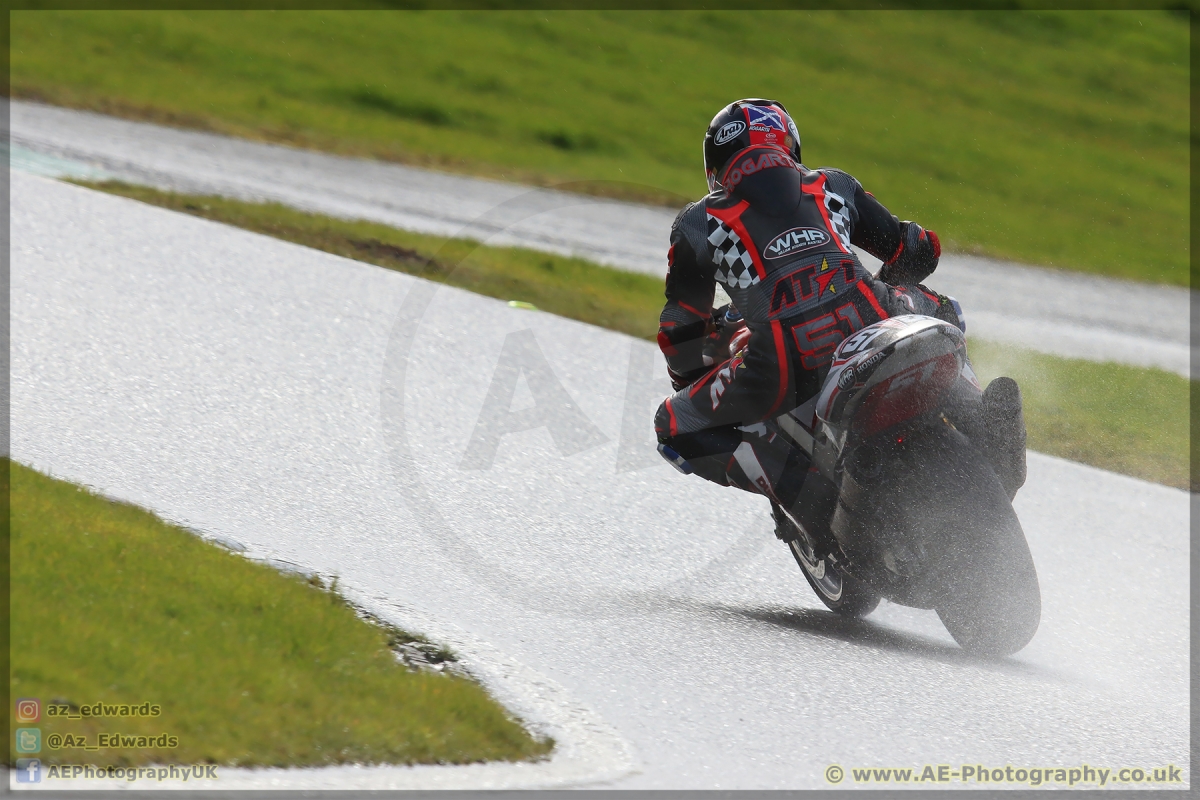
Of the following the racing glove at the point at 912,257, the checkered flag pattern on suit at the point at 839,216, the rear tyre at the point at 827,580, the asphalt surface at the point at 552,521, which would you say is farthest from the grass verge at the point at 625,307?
the checkered flag pattern on suit at the point at 839,216

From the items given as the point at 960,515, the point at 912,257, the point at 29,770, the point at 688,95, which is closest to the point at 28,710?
the point at 29,770

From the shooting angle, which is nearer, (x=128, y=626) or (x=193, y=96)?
(x=128, y=626)

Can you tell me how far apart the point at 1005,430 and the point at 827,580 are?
1.04m

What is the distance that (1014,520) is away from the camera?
4211 millimetres

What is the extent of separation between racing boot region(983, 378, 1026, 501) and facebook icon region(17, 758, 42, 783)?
2.87 metres

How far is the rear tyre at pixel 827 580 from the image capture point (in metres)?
4.83

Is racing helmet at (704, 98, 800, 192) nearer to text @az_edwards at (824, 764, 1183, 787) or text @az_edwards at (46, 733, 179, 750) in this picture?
text @az_edwards at (824, 764, 1183, 787)

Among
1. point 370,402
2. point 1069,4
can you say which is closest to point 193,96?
point 370,402

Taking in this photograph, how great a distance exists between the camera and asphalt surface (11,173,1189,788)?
3811mm

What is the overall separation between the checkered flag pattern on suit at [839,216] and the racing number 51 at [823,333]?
→ 0.27 meters

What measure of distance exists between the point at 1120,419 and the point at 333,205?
8899 millimetres

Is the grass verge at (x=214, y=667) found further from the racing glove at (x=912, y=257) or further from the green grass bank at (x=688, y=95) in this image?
the green grass bank at (x=688, y=95)
